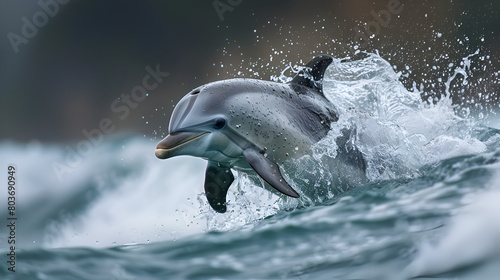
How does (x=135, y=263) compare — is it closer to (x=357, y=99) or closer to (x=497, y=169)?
(x=497, y=169)

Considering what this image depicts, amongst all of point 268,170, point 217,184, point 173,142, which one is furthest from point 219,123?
point 217,184

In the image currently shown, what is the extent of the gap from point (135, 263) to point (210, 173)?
1508mm

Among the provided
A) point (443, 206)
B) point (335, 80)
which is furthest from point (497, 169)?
point (335, 80)

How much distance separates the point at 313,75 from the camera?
18.3ft

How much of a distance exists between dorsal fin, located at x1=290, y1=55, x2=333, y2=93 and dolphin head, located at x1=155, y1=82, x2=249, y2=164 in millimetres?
1068

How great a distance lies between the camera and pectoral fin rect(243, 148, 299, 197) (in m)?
4.34

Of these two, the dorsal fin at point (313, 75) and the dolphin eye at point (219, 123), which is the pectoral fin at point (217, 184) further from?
the dorsal fin at point (313, 75)

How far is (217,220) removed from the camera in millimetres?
5191

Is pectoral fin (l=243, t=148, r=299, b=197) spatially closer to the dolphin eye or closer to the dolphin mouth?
the dolphin eye
